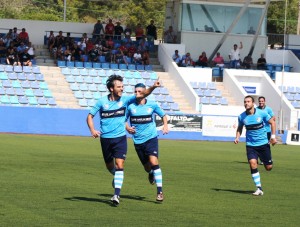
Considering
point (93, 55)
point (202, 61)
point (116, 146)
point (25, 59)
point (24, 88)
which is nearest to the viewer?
point (116, 146)

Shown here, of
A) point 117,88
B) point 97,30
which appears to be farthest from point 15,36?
point 117,88

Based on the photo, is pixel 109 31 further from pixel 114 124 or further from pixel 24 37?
pixel 114 124

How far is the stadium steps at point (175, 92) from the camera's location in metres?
45.5

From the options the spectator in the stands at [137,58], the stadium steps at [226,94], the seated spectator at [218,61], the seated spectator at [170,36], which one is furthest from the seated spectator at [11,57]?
the seated spectator at [218,61]

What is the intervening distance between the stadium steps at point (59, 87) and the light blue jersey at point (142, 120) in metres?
28.2

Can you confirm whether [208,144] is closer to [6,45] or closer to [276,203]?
[6,45]

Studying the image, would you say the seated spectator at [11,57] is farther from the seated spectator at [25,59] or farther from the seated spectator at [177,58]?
the seated spectator at [177,58]

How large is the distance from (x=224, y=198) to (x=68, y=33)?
33327mm

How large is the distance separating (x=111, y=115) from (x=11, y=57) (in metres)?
32.2

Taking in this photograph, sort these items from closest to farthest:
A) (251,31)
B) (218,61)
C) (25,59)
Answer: (25,59) → (218,61) → (251,31)

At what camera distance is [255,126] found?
17.9m

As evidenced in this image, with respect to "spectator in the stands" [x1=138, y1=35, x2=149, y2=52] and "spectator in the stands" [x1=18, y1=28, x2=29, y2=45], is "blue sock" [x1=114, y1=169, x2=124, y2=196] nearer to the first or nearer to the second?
"spectator in the stands" [x1=18, y1=28, x2=29, y2=45]

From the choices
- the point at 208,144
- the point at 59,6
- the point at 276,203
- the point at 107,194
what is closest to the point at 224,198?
the point at 276,203

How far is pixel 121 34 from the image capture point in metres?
51.8
